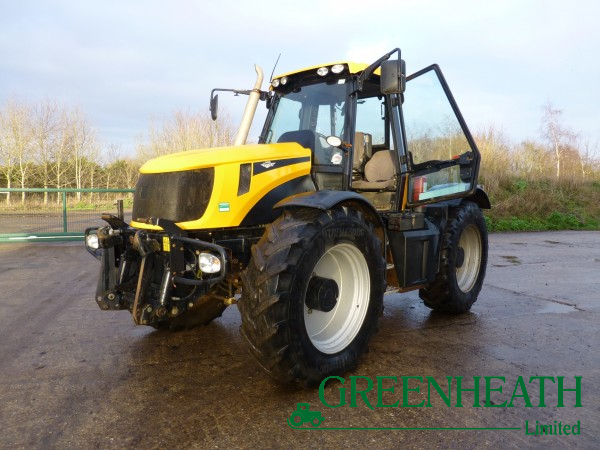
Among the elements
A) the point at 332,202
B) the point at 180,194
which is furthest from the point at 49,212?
the point at 332,202

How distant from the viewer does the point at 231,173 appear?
132 inches

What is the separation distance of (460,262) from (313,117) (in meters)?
2.37

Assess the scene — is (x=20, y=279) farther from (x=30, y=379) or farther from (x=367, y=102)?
(x=367, y=102)

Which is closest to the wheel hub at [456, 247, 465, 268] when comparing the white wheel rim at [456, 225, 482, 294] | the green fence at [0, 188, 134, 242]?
the white wheel rim at [456, 225, 482, 294]

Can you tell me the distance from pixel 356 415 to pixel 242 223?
1.56 m

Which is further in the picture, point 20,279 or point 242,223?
point 20,279

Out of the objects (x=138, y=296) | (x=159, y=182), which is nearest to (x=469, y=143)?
(x=159, y=182)

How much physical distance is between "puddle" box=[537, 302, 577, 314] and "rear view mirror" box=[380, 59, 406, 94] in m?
3.31

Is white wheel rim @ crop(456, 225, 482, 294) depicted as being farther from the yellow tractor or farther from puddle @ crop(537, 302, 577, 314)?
puddle @ crop(537, 302, 577, 314)

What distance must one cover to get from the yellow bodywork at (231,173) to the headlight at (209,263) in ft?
0.91

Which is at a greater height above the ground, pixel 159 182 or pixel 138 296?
pixel 159 182

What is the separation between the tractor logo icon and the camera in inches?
107

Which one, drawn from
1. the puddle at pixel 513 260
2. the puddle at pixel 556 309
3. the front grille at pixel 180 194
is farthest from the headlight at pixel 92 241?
the puddle at pixel 513 260

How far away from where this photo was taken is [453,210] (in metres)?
5.08
